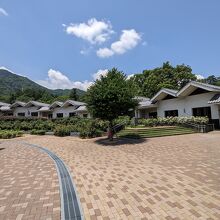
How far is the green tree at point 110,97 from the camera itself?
16.6 m

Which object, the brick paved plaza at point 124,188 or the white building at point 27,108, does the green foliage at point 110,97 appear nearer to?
the brick paved plaza at point 124,188

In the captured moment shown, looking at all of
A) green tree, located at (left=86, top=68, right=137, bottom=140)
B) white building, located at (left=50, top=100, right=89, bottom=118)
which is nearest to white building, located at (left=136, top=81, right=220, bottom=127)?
green tree, located at (left=86, top=68, right=137, bottom=140)

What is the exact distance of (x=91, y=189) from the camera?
659 cm

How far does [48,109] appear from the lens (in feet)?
152

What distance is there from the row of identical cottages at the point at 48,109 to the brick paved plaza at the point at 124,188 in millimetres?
32293

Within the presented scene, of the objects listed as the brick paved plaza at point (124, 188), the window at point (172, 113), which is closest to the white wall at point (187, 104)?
the window at point (172, 113)

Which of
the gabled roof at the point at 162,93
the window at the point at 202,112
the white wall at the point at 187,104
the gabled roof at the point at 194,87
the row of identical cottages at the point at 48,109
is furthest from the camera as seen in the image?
the row of identical cottages at the point at 48,109

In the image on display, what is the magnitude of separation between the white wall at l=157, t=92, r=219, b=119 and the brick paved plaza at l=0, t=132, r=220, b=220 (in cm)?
1483

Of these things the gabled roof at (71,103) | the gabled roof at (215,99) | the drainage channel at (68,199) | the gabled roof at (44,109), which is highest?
the gabled roof at (71,103)

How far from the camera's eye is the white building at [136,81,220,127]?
23.5 metres

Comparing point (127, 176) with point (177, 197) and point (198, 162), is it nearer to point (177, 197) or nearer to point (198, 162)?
point (177, 197)

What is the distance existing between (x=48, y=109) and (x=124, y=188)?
139 feet

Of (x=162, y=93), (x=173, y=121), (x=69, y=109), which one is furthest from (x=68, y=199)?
(x=69, y=109)

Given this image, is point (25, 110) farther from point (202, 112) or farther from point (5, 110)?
point (202, 112)
